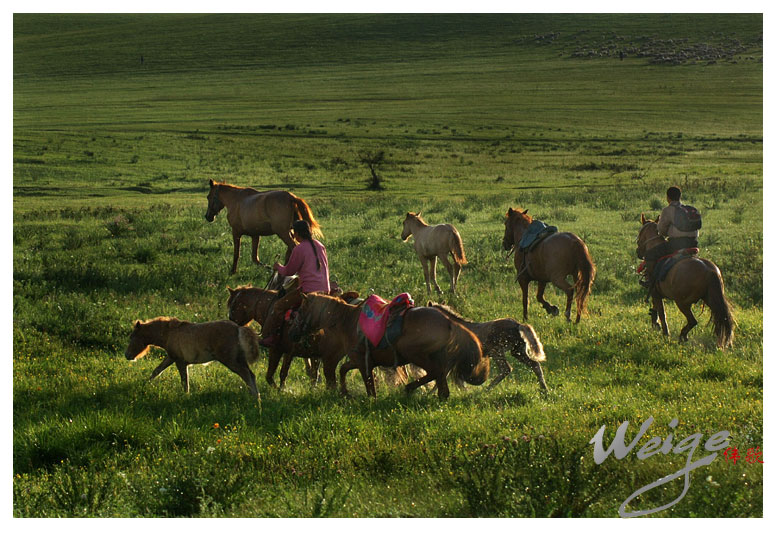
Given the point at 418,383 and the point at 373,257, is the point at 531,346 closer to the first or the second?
the point at 418,383

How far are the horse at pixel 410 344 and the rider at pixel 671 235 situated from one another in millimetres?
5326

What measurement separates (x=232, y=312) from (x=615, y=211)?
19.7 meters

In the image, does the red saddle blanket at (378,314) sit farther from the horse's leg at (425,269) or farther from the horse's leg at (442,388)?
the horse's leg at (425,269)

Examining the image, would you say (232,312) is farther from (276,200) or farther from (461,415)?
(276,200)

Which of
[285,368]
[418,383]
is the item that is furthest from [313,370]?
[418,383]

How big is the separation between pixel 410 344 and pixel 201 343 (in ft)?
9.35

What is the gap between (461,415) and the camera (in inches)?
341

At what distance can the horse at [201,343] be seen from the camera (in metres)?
9.60

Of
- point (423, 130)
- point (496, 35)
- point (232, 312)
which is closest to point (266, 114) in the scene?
point (423, 130)

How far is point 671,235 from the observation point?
12.8m

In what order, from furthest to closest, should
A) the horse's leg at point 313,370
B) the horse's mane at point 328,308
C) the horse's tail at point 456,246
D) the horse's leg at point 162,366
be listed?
the horse's tail at point 456,246 < the horse's leg at point 313,370 < the horse's leg at point 162,366 < the horse's mane at point 328,308

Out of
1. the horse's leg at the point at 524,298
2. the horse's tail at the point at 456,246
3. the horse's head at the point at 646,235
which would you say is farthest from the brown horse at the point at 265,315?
the horse's tail at the point at 456,246

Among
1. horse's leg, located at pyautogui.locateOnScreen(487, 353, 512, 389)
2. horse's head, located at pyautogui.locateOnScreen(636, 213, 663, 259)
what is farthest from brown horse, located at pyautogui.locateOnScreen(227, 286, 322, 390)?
horse's head, located at pyautogui.locateOnScreen(636, 213, 663, 259)

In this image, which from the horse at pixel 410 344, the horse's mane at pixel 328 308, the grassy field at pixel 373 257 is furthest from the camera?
the horse's mane at pixel 328 308
